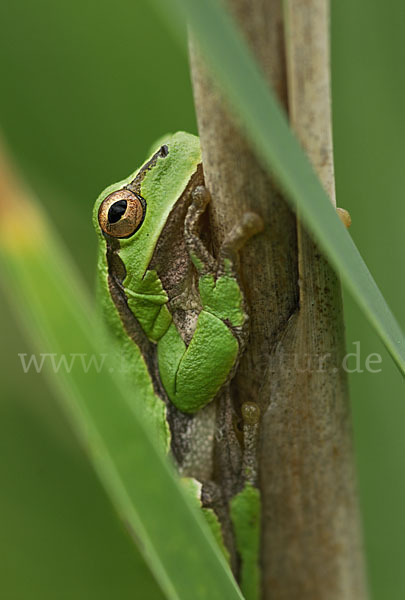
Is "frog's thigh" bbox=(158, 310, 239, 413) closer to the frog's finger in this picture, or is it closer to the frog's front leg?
the frog's front leg

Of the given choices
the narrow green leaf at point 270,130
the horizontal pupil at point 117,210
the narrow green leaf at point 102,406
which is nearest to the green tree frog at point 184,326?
the horizontal pupil at point 117,210

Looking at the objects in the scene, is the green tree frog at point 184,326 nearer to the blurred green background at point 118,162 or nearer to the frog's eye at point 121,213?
the frog's eye at point 121,213

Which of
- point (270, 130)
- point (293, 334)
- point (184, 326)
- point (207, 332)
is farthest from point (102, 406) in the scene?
point (184, 326)

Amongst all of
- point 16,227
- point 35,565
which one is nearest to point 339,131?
point 16,227

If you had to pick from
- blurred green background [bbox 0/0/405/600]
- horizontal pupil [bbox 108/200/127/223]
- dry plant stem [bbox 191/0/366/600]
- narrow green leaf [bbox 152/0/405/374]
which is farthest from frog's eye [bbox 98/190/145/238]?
narrow green leaf [bbox 152/0/405/374]

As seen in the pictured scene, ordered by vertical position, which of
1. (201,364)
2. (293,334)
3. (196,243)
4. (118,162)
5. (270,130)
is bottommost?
(201,364)

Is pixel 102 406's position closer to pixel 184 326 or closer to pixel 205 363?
pixel 205 363

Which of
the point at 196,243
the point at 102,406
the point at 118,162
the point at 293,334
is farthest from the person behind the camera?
the point at 118,162

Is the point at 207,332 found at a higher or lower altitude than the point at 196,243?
lower
